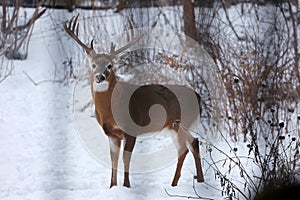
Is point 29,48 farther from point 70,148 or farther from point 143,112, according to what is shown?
point 143,112

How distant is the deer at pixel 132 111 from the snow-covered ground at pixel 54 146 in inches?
7.7

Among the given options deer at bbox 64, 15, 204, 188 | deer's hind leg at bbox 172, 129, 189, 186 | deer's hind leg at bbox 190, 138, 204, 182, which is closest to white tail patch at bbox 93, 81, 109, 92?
deer at bbox 64, 15, 204, 188

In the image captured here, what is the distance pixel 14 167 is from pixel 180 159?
5.19 ft

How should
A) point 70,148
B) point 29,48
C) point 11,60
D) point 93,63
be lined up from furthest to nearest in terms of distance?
point 29,48 → point 11,60 → point 70,148 → point 93,63

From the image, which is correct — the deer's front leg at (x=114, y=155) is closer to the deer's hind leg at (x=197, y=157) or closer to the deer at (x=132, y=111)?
the deer at (x=132, y=111)

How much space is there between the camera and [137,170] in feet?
18.3

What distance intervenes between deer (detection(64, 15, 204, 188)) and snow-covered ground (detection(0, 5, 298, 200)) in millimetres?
195

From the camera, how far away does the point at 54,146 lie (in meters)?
6.82

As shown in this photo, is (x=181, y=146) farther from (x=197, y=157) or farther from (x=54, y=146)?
(x=54, y=146)

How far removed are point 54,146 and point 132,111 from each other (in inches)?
73.9

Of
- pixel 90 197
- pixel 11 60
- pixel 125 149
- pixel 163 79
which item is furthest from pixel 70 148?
pixel 11 60

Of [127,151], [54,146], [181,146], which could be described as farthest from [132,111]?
[54,146]

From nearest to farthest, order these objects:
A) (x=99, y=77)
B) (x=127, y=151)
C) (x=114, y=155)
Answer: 1. (x=99, y=77)
2. (x=127, y=151)
3. (x=114, y=155)

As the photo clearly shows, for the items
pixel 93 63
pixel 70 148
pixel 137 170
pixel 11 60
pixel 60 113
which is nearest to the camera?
pixel 93 63
